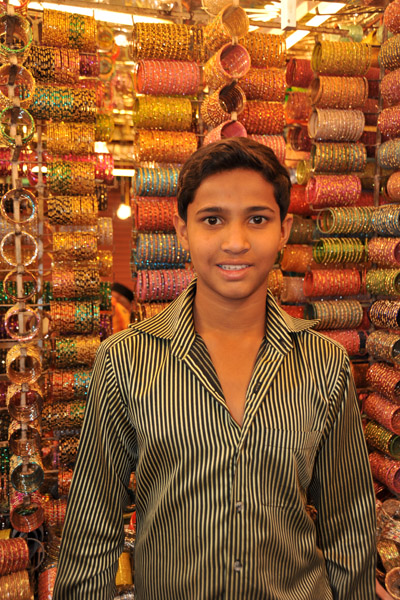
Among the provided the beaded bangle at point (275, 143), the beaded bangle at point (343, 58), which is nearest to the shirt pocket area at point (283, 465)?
the beaded bangle at point (275, 143)

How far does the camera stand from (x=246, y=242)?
1.07 metres

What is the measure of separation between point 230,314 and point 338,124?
5.96 feet

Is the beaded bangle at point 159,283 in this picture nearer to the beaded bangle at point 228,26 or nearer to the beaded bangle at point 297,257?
the beaded bangle at point 297,257

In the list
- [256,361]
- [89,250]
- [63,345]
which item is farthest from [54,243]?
[256,361]

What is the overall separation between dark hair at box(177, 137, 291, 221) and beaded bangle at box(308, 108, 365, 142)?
1.59m

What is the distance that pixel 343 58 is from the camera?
2.63 m

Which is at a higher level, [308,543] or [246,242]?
[246,242]

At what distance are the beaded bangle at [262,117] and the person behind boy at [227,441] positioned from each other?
1385mm

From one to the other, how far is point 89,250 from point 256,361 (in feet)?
4.80

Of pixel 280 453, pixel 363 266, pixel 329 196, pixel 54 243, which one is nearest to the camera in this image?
pixel 280 453

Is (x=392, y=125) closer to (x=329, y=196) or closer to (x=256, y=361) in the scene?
(x=329, y=196)

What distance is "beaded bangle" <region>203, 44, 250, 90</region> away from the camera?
2199mm

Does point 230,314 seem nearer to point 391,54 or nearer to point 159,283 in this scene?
point 159,283

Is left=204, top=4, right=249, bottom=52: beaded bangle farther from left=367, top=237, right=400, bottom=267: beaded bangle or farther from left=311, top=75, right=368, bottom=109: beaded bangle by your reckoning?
left=367, top=237, right=400, bottom=267: beaded bangle
